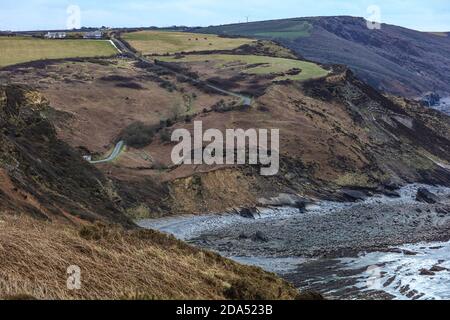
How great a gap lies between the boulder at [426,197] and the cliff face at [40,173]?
27900 mm

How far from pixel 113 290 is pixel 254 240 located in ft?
95.8

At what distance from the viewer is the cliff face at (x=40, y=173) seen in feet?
93.8

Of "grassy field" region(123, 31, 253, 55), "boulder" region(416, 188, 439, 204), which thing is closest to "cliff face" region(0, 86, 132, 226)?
"boulder" region(416, 188, 439, 204)

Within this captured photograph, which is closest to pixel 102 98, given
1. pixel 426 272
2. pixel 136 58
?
pixel 136 58

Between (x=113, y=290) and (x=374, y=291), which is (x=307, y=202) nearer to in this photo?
(x=374, y=291)

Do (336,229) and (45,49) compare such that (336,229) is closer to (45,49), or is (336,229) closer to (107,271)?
(107,271)

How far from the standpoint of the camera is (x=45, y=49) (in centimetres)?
9962

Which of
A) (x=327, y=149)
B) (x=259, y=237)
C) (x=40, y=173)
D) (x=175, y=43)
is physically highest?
(x=175, y=43)

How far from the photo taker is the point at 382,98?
3364 inches

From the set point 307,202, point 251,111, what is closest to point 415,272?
point 307,202

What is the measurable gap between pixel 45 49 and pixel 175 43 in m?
Answer: 29.7

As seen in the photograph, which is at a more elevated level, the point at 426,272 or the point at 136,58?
the point at 136,58

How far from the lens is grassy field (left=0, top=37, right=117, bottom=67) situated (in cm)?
9103
